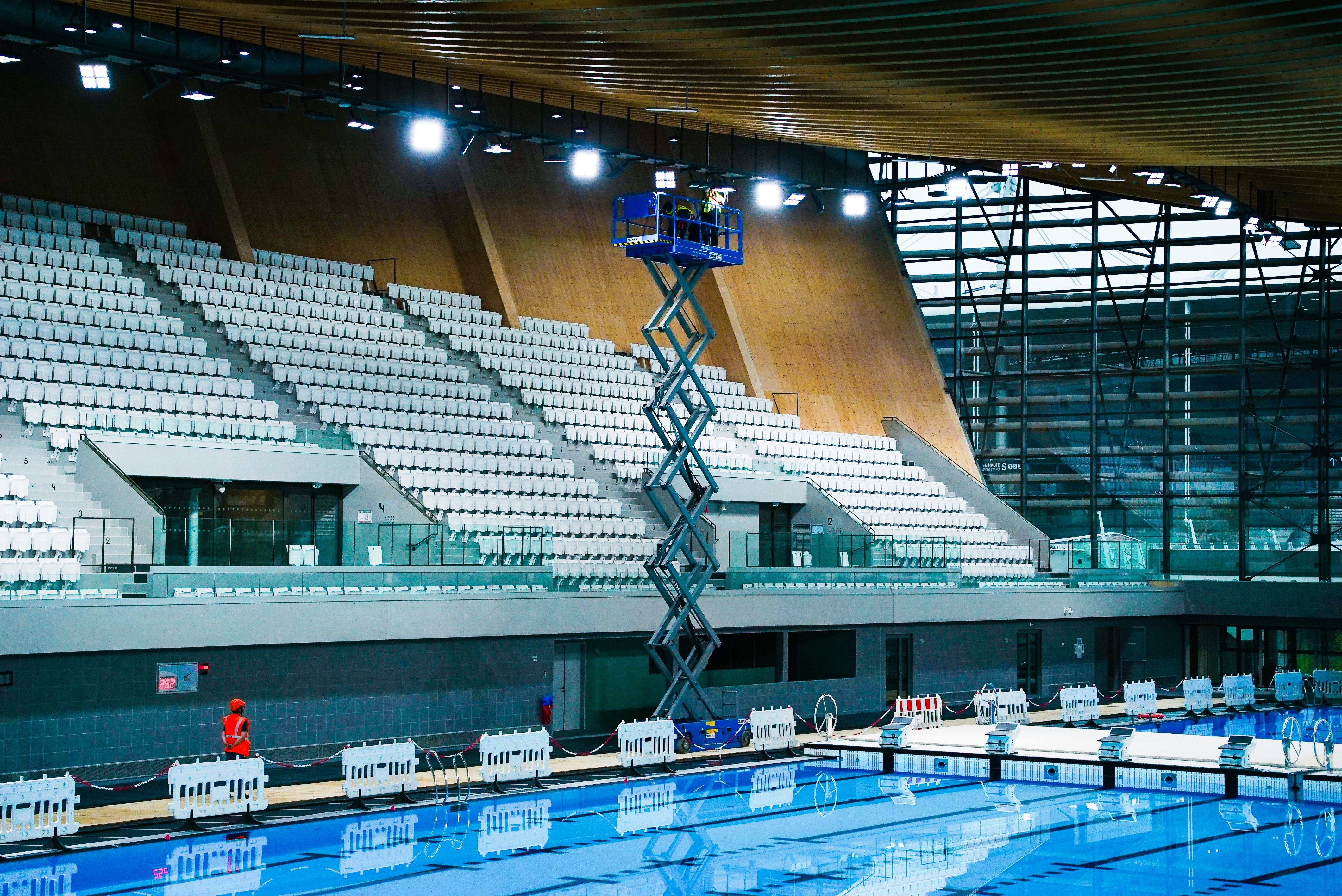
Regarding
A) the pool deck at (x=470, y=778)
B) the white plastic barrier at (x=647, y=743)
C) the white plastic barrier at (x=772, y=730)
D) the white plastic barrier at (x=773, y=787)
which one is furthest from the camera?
the white plastic barrier at (x=772, y=730)

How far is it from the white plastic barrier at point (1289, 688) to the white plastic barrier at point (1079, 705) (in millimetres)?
6004

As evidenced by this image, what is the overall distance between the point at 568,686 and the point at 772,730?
3.25 meters

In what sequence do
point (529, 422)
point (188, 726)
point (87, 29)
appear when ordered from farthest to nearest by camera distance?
1. point (529, 422)
2. point (87, 29)
3. point (188, 726)

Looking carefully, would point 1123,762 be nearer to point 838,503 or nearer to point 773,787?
point 773,787

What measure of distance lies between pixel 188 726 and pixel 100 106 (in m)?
16.0

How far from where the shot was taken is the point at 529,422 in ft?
101

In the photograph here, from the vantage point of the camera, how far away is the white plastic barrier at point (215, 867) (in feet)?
45.1

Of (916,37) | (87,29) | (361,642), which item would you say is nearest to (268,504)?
(361,642)

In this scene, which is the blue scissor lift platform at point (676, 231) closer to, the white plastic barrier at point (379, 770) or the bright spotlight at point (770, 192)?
the bright spotlight at point (770, 192)

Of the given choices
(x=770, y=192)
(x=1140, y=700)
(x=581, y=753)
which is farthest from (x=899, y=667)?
(x=770, y=192)

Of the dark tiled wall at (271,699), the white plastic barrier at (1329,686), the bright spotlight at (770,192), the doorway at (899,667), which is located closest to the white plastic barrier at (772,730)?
the dark tiled wall at (271,699)

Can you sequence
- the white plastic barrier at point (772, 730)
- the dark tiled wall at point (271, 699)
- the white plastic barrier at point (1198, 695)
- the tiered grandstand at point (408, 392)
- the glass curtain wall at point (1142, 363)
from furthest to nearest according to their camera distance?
the glass curtain wall at point (1142, 363) → the white plastic barrier at point (1198, 695) → the tiered grandstand at point (408, 392) → the white plastic barrier at point (772, 730) → the dark tiled wall at point (271, 699)

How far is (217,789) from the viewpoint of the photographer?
1747cm

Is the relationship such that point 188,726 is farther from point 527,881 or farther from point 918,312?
point 918,312
